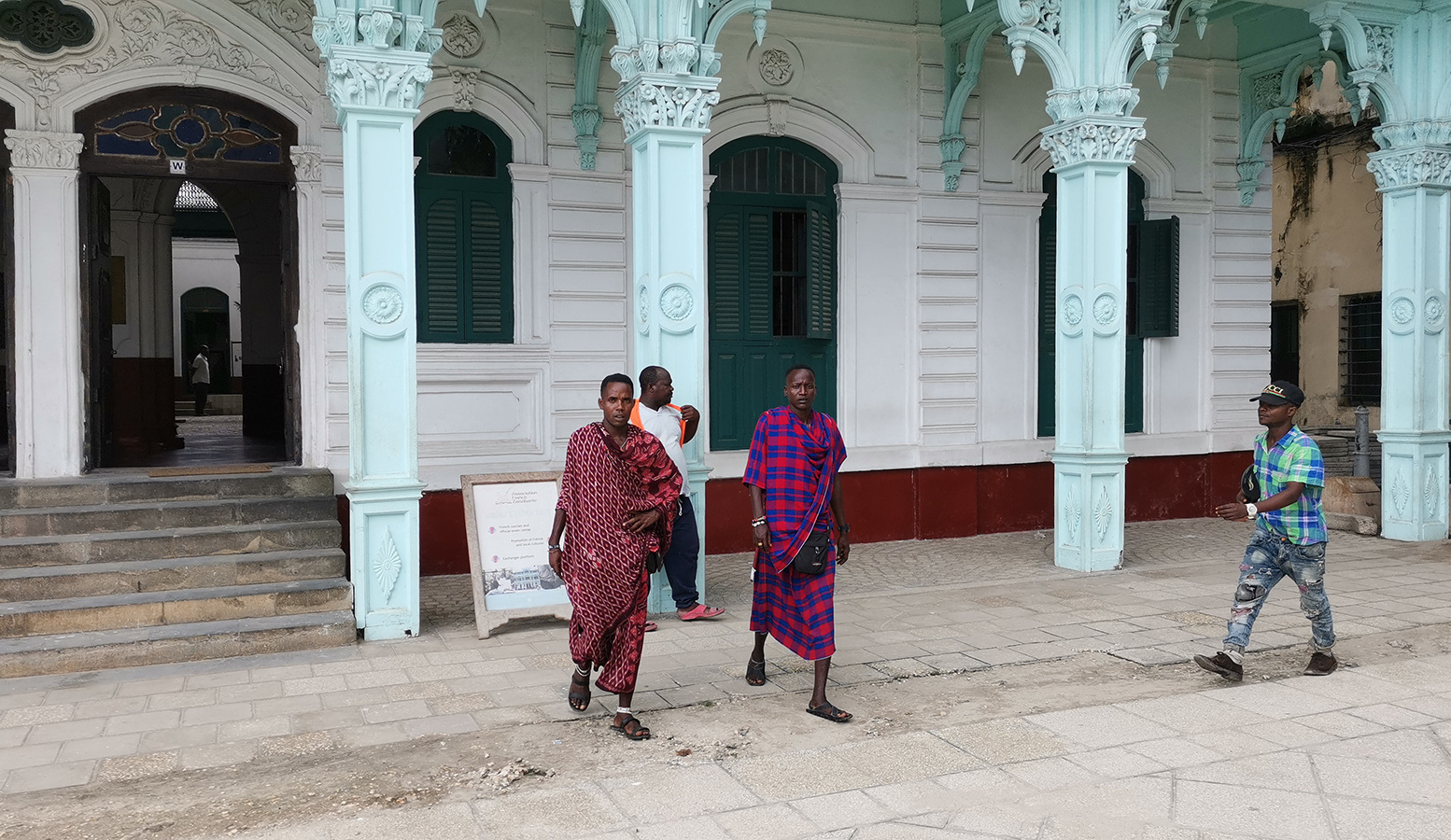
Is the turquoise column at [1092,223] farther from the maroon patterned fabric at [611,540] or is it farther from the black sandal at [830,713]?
the maroon patterned fabric at [611,540]

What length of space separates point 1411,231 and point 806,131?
5.74m

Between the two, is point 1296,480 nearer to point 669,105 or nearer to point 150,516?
point 669,105

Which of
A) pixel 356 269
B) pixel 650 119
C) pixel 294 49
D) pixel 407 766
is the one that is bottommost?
pixel 407 766

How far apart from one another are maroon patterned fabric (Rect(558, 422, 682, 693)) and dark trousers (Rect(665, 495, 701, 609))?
227cm

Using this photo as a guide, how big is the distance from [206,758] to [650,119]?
4.77 metres

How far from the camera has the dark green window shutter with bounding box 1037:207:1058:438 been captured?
11.5m

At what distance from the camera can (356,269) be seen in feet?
22.3

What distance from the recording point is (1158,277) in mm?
11922

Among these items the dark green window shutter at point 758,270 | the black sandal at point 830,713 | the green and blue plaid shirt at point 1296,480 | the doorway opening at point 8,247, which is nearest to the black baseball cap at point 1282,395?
the green and blue plaid shirt at point 1296,480

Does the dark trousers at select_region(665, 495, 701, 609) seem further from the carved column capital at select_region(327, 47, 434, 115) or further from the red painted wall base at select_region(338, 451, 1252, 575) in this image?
the carved column capital at select_region(327, 47, 434, 115)

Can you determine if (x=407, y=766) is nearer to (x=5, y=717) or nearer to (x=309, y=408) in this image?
(x=5, y=717)

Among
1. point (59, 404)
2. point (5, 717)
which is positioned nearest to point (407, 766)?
point (5, 717)

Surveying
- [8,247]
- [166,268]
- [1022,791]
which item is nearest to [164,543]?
[8,247]

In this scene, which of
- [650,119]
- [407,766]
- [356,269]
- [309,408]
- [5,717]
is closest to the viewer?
[407,766]
